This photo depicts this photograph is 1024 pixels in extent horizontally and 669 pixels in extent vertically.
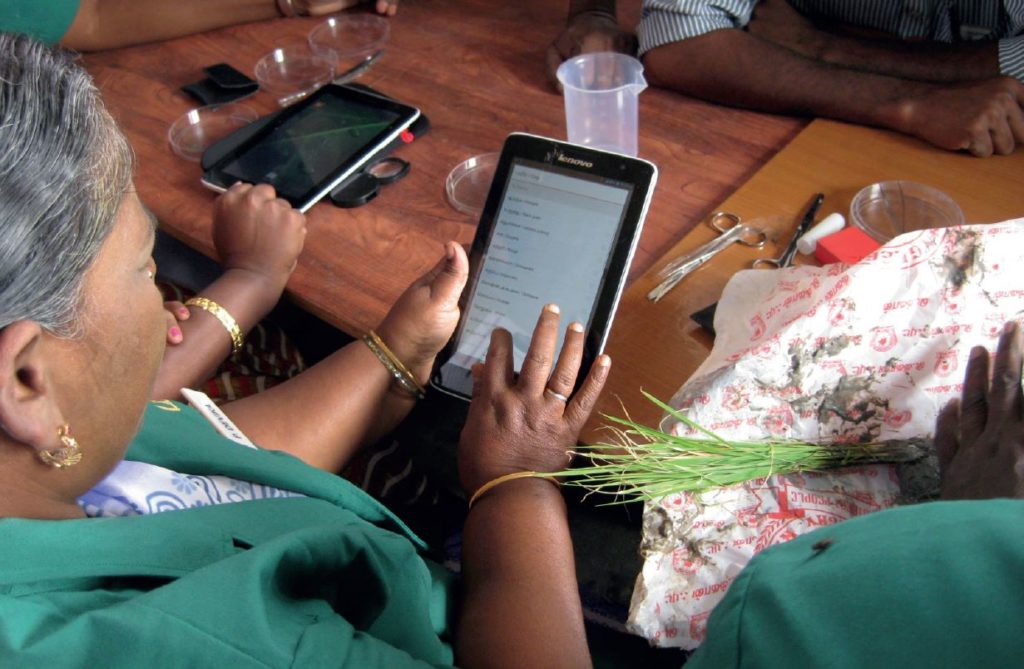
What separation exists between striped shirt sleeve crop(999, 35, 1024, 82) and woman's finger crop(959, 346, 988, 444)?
765 mm

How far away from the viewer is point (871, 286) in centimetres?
83

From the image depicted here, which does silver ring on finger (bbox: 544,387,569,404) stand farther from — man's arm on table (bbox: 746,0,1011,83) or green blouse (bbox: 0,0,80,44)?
green blouse (bbox: 0,0,80,44)

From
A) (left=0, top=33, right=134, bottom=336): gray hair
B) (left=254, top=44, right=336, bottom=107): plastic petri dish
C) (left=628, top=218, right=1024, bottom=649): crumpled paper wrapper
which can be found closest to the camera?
(left=0, top=33, right=134, bottom=336): gray hair

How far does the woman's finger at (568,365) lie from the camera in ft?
2.90

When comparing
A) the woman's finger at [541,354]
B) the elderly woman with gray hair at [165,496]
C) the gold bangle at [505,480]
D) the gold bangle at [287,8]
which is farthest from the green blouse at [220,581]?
the gold bangle at [287,8]

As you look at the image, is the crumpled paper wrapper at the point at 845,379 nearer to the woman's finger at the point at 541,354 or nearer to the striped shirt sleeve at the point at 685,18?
the woman's finger at the point at 541,354

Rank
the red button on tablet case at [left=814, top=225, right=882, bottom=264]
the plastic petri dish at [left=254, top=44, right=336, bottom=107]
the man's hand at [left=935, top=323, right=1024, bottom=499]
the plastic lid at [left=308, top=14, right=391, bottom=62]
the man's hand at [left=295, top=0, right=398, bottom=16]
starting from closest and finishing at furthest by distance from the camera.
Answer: the man's hand at [left=935, top=323, right=1024, bottom=499]
the red button on tablet case at [left=814, top=225, right=882, bottom=264]
the plastic petri dish at [left=254, top=44, right=336, bottom=107]
the plastic lid at [left=308, top=14, right=391, bottom=62]
the man's hand at [left=295, top=0, right=398, bottom=16]

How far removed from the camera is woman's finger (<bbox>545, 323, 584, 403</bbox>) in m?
0.89

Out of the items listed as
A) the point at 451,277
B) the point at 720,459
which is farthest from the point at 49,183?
the point at 720,459

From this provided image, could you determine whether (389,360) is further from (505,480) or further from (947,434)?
(947,434)

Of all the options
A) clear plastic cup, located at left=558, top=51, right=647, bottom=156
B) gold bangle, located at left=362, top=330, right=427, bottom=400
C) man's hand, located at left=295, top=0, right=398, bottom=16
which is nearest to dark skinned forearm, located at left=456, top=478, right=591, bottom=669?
gold bangle, located at left=362, top=330, right=427, bottom=400

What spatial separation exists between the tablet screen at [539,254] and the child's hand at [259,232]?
1.07ft

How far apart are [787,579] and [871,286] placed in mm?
539

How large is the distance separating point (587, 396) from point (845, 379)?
0.28 m
